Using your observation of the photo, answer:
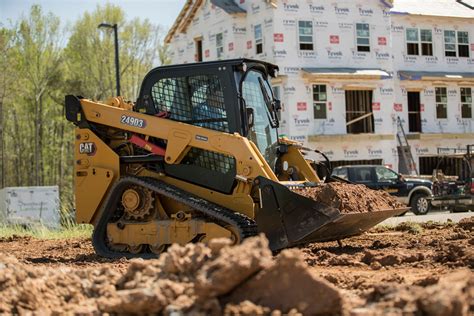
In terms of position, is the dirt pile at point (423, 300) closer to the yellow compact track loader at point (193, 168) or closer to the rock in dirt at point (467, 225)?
the yellow compact track loader at point (193, 168)

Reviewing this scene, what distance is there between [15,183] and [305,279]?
5092 centimetres

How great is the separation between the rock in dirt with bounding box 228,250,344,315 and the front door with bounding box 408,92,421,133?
1495 inches

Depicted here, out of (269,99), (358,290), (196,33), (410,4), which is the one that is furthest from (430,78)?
(358,290)

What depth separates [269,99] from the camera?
1285cm

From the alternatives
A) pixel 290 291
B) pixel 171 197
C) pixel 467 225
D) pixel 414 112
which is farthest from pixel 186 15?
pixel 290 291

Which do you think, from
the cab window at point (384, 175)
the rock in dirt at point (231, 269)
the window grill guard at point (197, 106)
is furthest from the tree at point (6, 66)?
the rock in dirt at point (231, 269)

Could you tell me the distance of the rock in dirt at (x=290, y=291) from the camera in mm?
5270

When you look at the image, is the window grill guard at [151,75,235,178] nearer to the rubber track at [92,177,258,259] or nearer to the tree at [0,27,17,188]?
the rubber track at [92,177,258,259]

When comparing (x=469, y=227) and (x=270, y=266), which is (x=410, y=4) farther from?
(x=270, y=266)

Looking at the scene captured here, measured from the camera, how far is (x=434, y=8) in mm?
43062

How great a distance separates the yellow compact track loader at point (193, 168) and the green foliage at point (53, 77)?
91.8 ft

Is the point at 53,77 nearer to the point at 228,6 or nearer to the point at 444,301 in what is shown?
the point at 228,6

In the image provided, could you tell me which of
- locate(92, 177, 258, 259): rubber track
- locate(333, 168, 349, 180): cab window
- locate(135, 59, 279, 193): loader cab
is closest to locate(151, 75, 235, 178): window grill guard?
locate(135, 59, 279, 193): loader cab

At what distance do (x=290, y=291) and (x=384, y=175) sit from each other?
2367 cm
